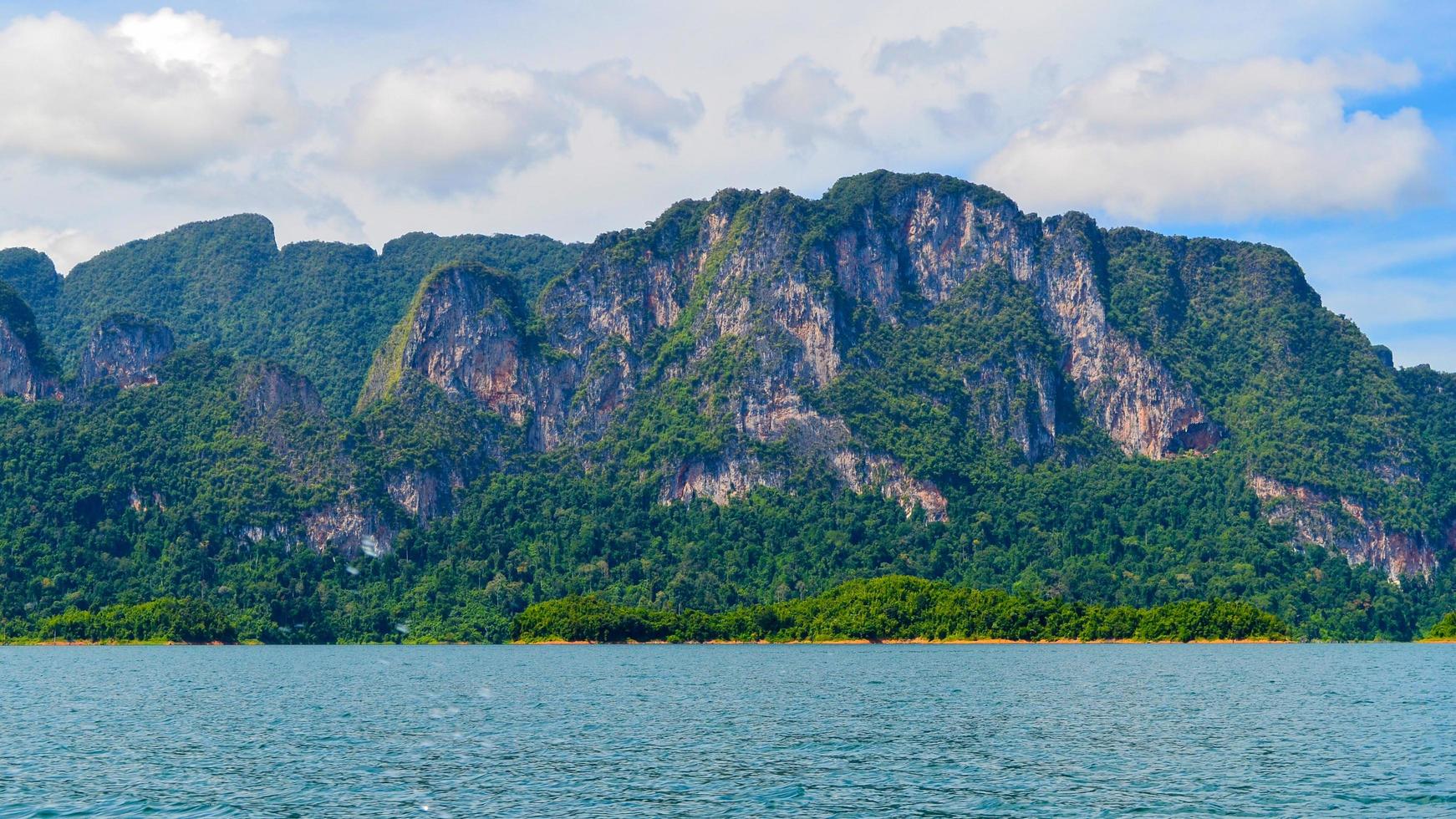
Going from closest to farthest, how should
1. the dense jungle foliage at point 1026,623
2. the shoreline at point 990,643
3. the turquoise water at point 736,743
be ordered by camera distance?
the turquoise water at point 736,743 → the shoreline at point 990,643 → the dense jungle foliage at point 1026,623

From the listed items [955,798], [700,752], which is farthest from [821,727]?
[955,798]

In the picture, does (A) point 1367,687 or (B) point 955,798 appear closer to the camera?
(B) point 955,798

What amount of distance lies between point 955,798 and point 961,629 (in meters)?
148

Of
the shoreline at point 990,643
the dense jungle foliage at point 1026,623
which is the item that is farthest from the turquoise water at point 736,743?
the dense jungle foliage at point 1026,623

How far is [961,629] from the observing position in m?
195

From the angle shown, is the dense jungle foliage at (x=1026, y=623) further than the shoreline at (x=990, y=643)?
Yes

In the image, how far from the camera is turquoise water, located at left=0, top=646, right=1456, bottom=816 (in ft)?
161

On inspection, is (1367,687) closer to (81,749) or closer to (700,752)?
(700,752)

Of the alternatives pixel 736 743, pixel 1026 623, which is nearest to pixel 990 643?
pixel 1026 623

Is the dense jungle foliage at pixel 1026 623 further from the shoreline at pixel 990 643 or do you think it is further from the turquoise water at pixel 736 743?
the turquoise water at pixel 736 743

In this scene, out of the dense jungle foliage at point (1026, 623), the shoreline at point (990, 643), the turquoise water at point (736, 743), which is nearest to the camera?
the turquoise water at point (736, 743)

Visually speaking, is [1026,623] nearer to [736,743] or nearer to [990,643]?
[990,643]

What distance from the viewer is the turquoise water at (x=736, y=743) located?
1938 inches

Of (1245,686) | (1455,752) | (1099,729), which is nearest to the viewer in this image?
(1455,752)
